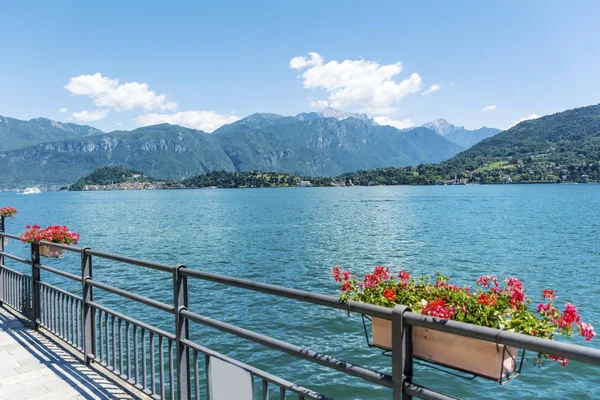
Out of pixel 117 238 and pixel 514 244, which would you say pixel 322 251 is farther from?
pixel 117 238

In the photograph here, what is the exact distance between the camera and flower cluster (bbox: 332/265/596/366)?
9.18 ft

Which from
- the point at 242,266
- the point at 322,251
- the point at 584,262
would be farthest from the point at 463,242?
the point at 242,266

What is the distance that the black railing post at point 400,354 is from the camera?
269cm

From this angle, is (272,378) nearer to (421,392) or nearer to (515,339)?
(421,392)

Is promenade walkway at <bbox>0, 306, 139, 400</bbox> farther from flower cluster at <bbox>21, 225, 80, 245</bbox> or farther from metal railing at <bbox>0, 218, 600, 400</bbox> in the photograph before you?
flower cluster at <bbox>21, 225, 80, 245</bbox>

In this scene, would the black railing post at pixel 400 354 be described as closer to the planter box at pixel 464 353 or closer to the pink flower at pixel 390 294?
the planter box at pixel 464 353

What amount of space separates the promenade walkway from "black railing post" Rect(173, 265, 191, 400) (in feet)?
3.94

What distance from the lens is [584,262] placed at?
30906 mm

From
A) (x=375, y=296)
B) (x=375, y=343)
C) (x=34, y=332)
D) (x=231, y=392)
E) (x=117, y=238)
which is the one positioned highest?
(x=375, y=296)

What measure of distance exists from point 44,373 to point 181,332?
9.84ft

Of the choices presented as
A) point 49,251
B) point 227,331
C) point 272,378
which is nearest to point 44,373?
point 49,251

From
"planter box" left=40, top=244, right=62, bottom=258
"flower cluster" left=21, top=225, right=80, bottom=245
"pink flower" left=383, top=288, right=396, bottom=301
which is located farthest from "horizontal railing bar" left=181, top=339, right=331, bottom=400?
"flower cluster" left=21, top=225, right=80, bottom=245

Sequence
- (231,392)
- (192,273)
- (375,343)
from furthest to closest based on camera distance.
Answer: (192,273), (231,392), (375,343)

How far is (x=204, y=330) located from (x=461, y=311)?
1533 cm
